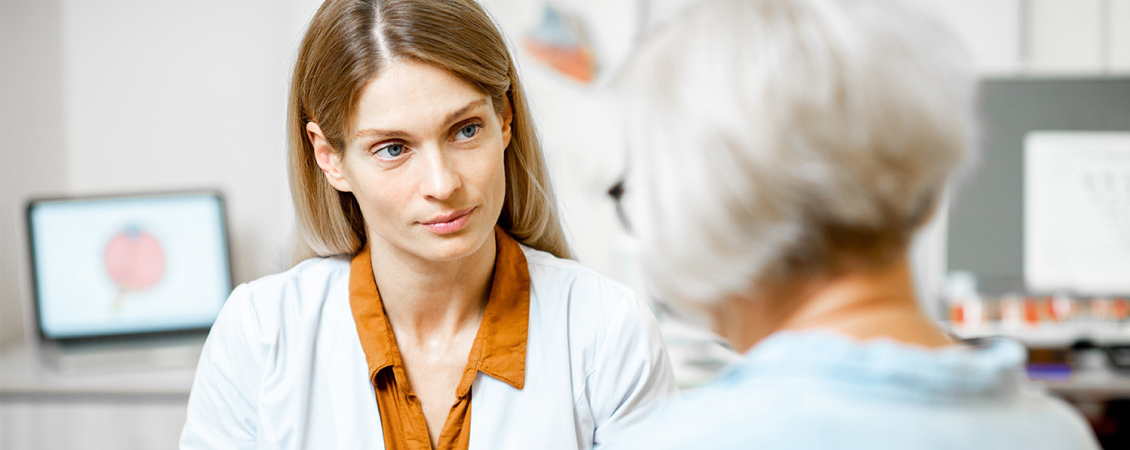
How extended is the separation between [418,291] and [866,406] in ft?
2.65

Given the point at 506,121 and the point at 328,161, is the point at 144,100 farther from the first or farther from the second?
the point at 506,121

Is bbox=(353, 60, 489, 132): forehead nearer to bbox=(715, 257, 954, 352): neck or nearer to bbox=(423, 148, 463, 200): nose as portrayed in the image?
bbox=(423, 148, 463, 200): nose

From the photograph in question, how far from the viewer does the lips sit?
113cm

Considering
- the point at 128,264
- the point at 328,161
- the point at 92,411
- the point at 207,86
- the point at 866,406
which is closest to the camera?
the point at 866,406

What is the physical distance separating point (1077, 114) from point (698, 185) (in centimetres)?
235

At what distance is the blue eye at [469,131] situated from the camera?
45.1 inches

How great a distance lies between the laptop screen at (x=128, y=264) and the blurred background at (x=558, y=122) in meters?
0.12

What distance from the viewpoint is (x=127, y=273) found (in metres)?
2.46

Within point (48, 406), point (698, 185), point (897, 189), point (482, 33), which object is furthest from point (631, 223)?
point (48, 406)

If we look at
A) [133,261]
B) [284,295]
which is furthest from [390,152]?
[133,261]

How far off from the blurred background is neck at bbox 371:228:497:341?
1.18m

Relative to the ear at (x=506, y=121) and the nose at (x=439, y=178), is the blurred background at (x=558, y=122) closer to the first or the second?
the ear at (x=506, y=121)

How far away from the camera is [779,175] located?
604mm

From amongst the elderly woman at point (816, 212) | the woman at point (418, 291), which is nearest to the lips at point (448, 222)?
the woman at point (418, 291)
